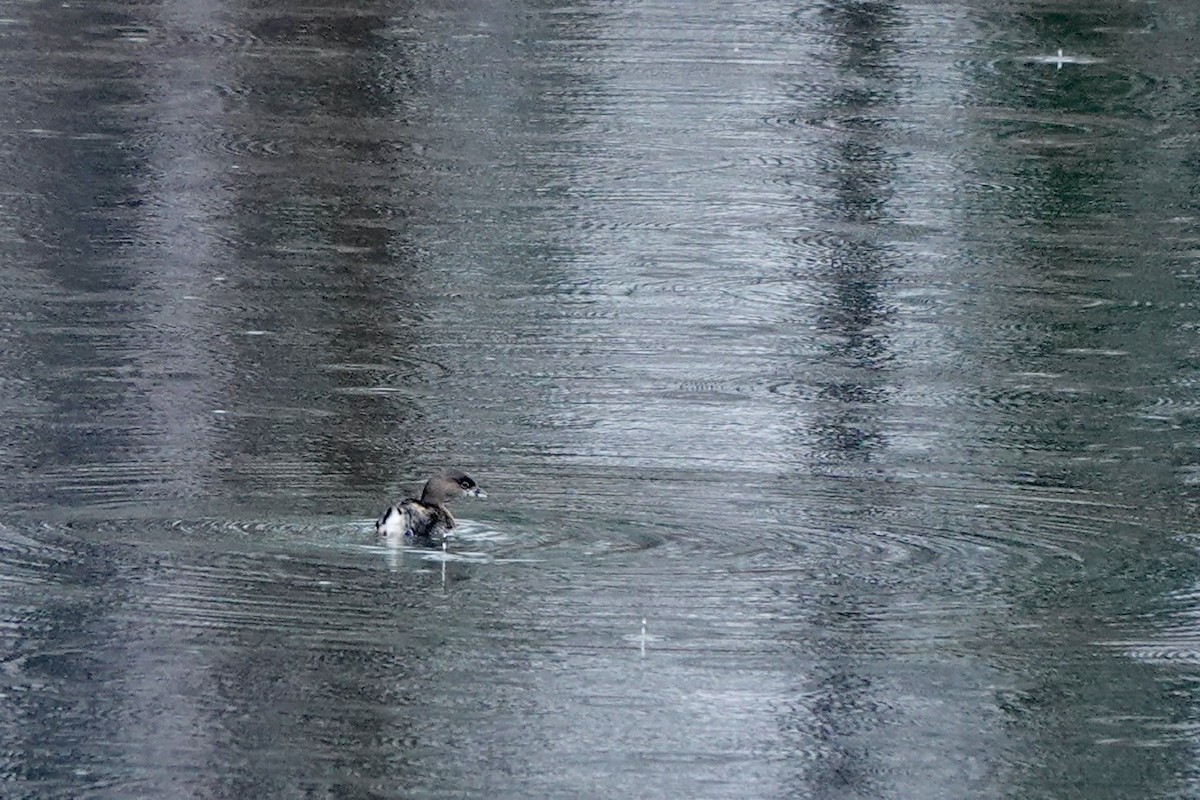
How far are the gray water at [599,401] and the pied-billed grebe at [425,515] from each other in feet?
0.28

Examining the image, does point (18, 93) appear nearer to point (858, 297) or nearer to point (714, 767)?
point (858, 297)

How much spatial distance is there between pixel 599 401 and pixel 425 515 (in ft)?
6.04

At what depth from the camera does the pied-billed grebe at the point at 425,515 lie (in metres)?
7.14

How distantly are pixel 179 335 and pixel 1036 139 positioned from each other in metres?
5.04

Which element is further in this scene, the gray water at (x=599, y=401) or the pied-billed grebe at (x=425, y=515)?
the pied-billed grebe at (x=425, y=515)

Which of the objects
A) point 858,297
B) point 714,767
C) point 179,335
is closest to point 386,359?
point 179,335

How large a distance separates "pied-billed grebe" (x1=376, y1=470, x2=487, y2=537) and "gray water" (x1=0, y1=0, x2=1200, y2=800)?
9 centimetres

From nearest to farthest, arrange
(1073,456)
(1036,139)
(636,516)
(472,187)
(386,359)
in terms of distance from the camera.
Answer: (636,516) → (1073,456) → (386,359) → (472,187) → (1036,139)

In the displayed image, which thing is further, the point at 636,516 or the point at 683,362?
the point at 683,362

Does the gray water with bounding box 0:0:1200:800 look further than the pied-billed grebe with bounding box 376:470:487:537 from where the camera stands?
No

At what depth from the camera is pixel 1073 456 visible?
27.4ft

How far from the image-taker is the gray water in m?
5.96

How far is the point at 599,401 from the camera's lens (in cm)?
892

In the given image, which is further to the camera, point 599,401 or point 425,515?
point 599,401
